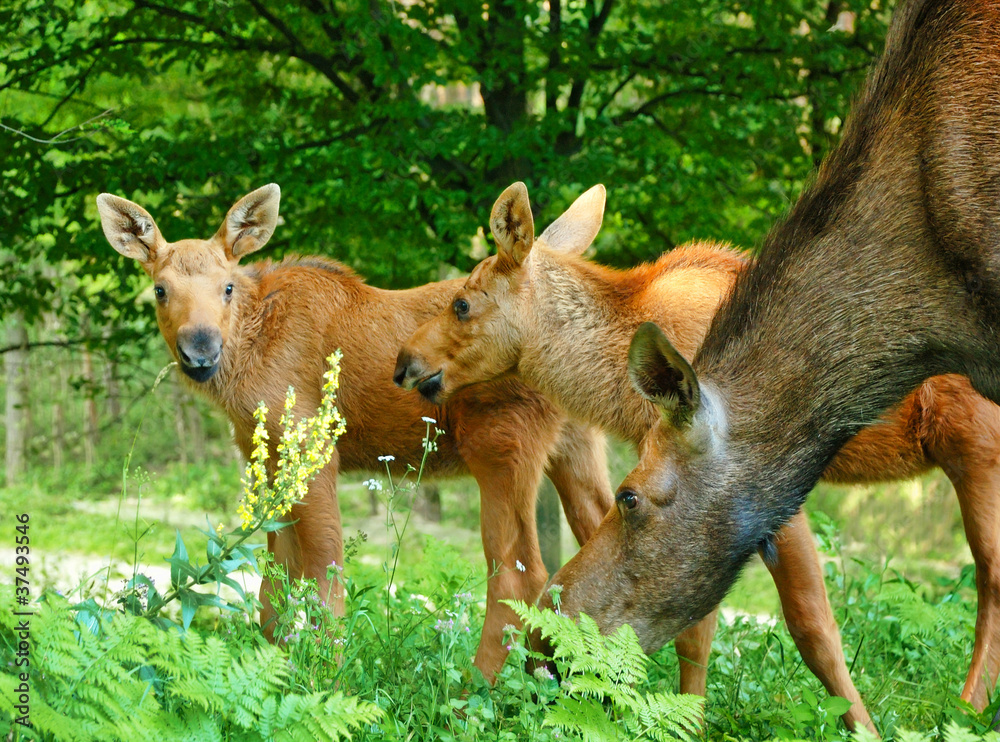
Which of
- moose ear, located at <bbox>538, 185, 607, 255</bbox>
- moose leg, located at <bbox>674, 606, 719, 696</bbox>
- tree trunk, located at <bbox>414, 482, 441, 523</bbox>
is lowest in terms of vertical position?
tree trunk, located at <bbox>414, 482, 441, 523</bbox>

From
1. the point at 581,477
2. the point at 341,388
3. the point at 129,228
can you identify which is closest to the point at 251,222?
the point at 129,228

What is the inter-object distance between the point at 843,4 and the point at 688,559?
6.08 m

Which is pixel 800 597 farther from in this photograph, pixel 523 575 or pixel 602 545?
pixel 523 575

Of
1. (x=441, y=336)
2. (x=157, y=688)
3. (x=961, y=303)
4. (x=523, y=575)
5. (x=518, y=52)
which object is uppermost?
(x=518, y=52)

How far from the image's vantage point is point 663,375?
4.32m

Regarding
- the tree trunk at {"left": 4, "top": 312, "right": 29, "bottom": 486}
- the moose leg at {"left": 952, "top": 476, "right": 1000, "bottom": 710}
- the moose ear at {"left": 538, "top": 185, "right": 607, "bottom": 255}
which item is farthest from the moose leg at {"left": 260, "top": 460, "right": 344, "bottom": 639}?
the tree trunk at {"left": 4, "top": 312, "right": 29, "bottom": 486}

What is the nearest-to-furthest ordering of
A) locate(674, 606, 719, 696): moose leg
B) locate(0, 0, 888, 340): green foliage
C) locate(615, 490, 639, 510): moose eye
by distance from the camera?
1. locate(615, 490, 639, 510): moose eye
2. locate(674, 606, 719, 696): moose leg
3. locate(0, 0, 888, 340): green foliage

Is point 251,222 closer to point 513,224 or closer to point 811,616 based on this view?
point 513,224

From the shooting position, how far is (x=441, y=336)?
5879 millimetres

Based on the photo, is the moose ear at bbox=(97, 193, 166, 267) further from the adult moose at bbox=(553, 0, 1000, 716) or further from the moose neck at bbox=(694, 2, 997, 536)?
the moose neck at bbox=(694, 2, 997, 536)

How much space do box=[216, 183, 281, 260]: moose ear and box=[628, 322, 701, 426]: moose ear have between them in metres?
3.36

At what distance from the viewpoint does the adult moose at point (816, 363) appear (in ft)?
14.0

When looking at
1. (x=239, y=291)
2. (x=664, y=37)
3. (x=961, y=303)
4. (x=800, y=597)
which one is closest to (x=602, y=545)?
(x=800, y=597)

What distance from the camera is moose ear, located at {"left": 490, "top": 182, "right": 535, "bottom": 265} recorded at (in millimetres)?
5602
